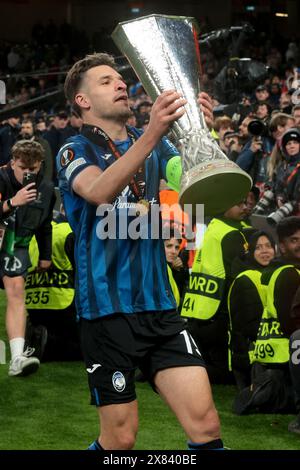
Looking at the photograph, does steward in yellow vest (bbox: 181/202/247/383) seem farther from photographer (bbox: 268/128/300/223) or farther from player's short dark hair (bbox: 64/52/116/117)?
player's short dark hair (bbox: 64/52/116/117)

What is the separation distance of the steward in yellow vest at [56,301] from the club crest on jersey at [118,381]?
12.1 feet

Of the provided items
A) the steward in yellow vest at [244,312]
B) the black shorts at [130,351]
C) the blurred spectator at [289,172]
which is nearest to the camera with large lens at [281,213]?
the blurred spectator at [289,172]

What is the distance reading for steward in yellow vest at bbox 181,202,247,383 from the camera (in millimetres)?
6832

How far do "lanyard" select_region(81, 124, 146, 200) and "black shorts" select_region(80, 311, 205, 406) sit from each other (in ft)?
1.59

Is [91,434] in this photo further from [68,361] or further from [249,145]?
[249,145]

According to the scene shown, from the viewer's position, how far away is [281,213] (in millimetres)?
8070

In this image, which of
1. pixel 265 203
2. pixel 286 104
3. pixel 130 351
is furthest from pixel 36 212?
pixel 286 104

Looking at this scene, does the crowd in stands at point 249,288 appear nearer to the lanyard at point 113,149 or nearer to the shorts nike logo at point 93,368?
the lanyard at point 113,149

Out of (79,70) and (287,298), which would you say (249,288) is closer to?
(287,298)

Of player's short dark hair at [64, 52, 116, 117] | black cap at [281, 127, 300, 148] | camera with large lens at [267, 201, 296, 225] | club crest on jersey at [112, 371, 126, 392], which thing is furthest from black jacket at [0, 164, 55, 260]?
club crest on jersey at [112, 371, 126, 392]

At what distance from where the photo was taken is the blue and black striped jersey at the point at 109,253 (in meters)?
4.07
